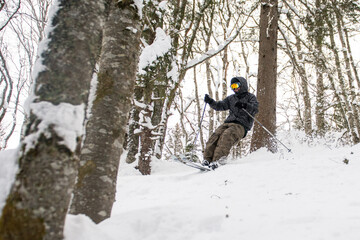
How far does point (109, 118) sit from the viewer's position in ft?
7.15

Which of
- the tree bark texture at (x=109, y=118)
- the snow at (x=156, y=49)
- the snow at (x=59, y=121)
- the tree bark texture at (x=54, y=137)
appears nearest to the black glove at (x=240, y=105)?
the snow at (x=156, y=49)

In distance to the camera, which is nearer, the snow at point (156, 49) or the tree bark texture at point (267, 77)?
the snow at point (156, 49)

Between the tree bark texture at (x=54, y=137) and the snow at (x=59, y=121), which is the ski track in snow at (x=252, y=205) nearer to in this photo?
the tree bark texture at (x=54, y=137)

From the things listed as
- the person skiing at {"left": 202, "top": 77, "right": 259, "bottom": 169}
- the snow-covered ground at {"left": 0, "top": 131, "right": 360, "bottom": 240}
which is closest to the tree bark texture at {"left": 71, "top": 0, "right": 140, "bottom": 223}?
the snow-covered ground at {"left": 0, "top": 131, "right": 360, "bottom": 240}

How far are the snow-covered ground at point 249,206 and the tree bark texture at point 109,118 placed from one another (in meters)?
0.21

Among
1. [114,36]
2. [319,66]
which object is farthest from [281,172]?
[319,66]

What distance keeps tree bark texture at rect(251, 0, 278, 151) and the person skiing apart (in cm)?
85

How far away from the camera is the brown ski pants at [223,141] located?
486 cm

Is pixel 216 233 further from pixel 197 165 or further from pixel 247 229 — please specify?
pixel 197 165

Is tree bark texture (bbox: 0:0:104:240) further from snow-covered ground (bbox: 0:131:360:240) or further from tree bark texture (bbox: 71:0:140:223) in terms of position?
tree bark texture (bbox: 71:0:140:223)

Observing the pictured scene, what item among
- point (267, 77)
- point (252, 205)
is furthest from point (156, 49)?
point (252, 205)

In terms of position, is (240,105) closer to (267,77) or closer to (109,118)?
(267,77)

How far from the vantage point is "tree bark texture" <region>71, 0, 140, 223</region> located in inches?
80.6

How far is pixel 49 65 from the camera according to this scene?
1.38 metres
